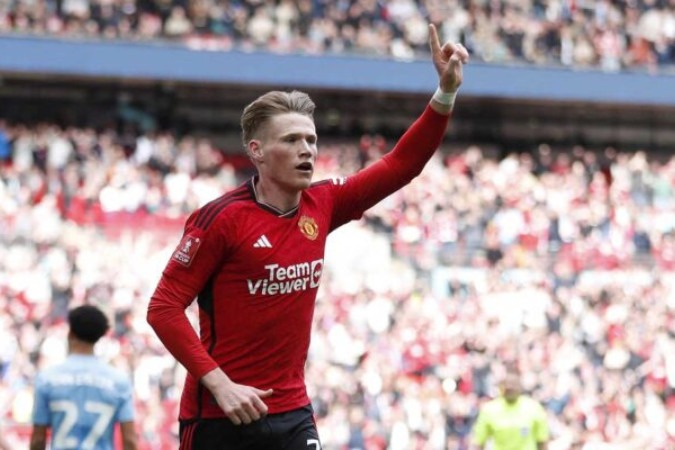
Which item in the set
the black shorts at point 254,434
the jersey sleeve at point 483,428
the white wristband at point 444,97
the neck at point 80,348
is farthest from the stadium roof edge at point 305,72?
the black shorts at point 254,434

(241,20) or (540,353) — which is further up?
(241,20)

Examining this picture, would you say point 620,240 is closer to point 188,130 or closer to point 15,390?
point 188,130

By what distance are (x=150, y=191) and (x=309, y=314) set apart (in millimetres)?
15540

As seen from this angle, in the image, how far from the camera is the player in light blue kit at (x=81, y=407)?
24.7ft

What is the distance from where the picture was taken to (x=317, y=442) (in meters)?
5.79

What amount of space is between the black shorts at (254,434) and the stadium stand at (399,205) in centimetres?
1050

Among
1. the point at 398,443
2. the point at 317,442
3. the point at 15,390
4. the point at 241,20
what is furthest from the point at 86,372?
the point at 241,20

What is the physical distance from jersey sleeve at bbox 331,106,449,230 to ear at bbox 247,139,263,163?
1.26 feet

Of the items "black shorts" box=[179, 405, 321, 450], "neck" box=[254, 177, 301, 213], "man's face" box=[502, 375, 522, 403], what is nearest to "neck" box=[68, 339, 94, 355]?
"black shorts" box=[179, 405, 321, 450]

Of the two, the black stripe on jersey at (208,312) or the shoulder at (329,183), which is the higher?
the shoulder at (329,183)

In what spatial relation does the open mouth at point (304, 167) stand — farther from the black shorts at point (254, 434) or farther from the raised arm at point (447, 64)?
the black shorts at point (254, 434)

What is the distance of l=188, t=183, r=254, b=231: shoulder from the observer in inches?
217

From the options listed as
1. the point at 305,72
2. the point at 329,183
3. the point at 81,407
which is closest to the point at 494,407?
the point at 81,407

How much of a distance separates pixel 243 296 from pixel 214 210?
1.09 feet
